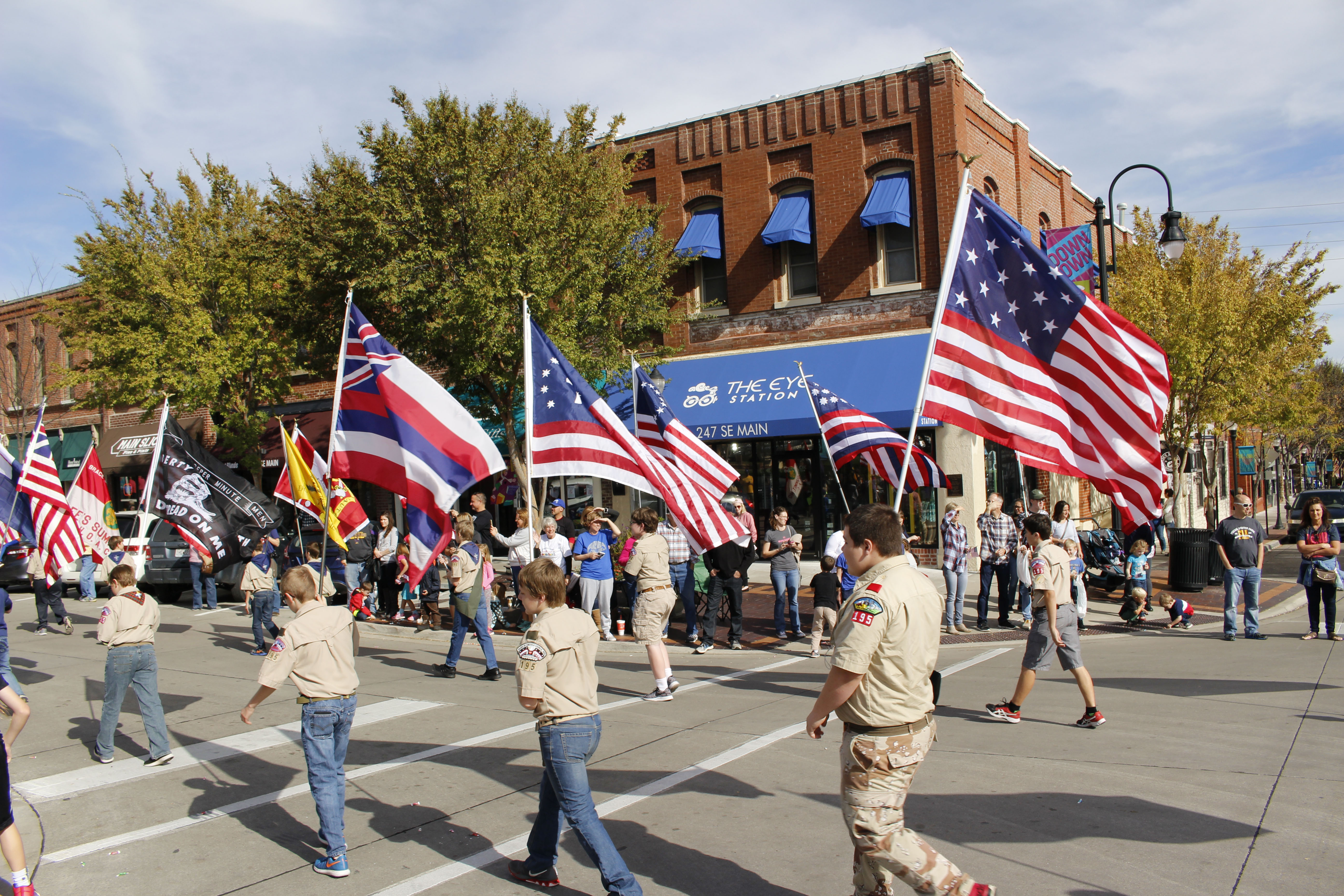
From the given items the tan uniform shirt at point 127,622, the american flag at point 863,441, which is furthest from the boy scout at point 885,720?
the american flag at point 863,441

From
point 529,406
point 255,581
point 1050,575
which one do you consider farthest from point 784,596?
point 255,581

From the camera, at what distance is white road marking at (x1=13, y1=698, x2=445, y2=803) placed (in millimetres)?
6531

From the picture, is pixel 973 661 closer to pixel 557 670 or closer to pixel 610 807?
pixel 610 807

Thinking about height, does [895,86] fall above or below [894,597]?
above

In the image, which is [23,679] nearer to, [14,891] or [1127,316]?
[14,891]

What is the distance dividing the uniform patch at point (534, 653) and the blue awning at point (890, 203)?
623 inches

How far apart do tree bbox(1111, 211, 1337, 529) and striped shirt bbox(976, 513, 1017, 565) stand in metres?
7.80

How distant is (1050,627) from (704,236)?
15.0 metres

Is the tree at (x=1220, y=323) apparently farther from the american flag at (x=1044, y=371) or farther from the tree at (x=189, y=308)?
the tree at (x=189, y=308)

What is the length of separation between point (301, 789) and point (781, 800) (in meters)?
3.22

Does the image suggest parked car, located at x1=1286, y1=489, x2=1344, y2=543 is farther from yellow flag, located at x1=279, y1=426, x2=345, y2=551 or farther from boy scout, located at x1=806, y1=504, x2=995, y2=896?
boy scout, located at x1=806, y1=504, x2=995, y2=896

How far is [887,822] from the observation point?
3.84 m

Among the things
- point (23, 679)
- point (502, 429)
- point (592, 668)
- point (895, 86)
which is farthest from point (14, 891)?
point (895, 86)

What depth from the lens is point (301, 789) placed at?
20.9 feet
